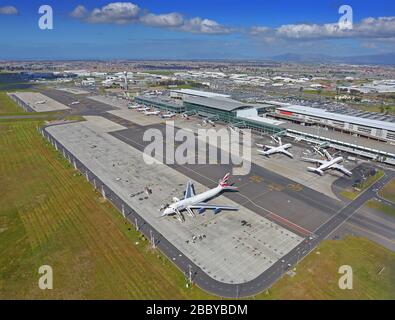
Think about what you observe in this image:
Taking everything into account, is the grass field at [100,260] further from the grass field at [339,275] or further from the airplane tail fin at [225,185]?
the airplane tail fin at [225,185]

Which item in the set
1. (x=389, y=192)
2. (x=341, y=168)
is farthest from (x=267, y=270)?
(x=341, y=168)

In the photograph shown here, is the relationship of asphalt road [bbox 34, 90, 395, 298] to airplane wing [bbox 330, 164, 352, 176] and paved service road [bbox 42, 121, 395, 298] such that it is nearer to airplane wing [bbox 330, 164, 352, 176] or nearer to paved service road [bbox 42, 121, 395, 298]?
paved service road [bbox 42, 121, 395, 298]

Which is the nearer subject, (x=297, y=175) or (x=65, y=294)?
(x=65, y=294)
